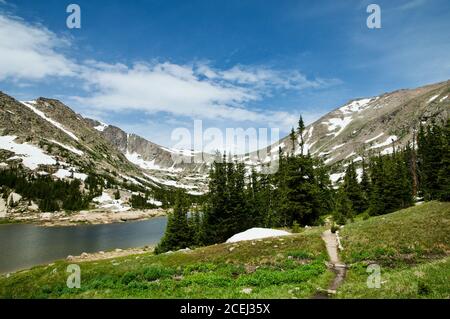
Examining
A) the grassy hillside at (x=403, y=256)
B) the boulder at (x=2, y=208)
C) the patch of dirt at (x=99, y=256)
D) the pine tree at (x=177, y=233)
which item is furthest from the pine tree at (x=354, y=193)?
the boulder at (x=2, y=208)

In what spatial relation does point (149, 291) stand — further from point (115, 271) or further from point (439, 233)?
point (439, 233)

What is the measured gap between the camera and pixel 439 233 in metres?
25.0

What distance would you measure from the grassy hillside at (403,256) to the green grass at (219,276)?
2.25 m

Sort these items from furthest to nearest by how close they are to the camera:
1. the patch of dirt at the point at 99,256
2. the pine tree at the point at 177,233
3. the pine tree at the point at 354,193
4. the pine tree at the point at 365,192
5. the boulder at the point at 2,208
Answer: the boulder at the point at 2,208 → the pine tree at the point at 365,192 → the pine tree at the point at 354,193 → the patch of dirt at the point at 99,256 → the pine tree at the point at 177,233

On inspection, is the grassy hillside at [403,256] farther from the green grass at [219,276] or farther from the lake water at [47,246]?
the lake water at [47,246]

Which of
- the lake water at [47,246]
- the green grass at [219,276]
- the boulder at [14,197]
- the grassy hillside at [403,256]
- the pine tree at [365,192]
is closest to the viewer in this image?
the grassy hillside at [403,256]

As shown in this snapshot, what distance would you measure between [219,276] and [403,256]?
44.7ft

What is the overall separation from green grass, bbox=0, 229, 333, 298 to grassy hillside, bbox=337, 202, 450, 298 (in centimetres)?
225

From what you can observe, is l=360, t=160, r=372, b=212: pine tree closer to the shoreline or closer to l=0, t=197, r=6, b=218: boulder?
the shoreline

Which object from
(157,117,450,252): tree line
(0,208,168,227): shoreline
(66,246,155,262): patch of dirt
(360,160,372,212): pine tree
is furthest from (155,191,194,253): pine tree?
(0,208,168,227): shoreline

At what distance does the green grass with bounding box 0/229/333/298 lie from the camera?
1650 centimetres

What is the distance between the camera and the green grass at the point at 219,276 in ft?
54.1

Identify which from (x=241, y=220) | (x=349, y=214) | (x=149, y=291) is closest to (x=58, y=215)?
(x=241, y=220)
